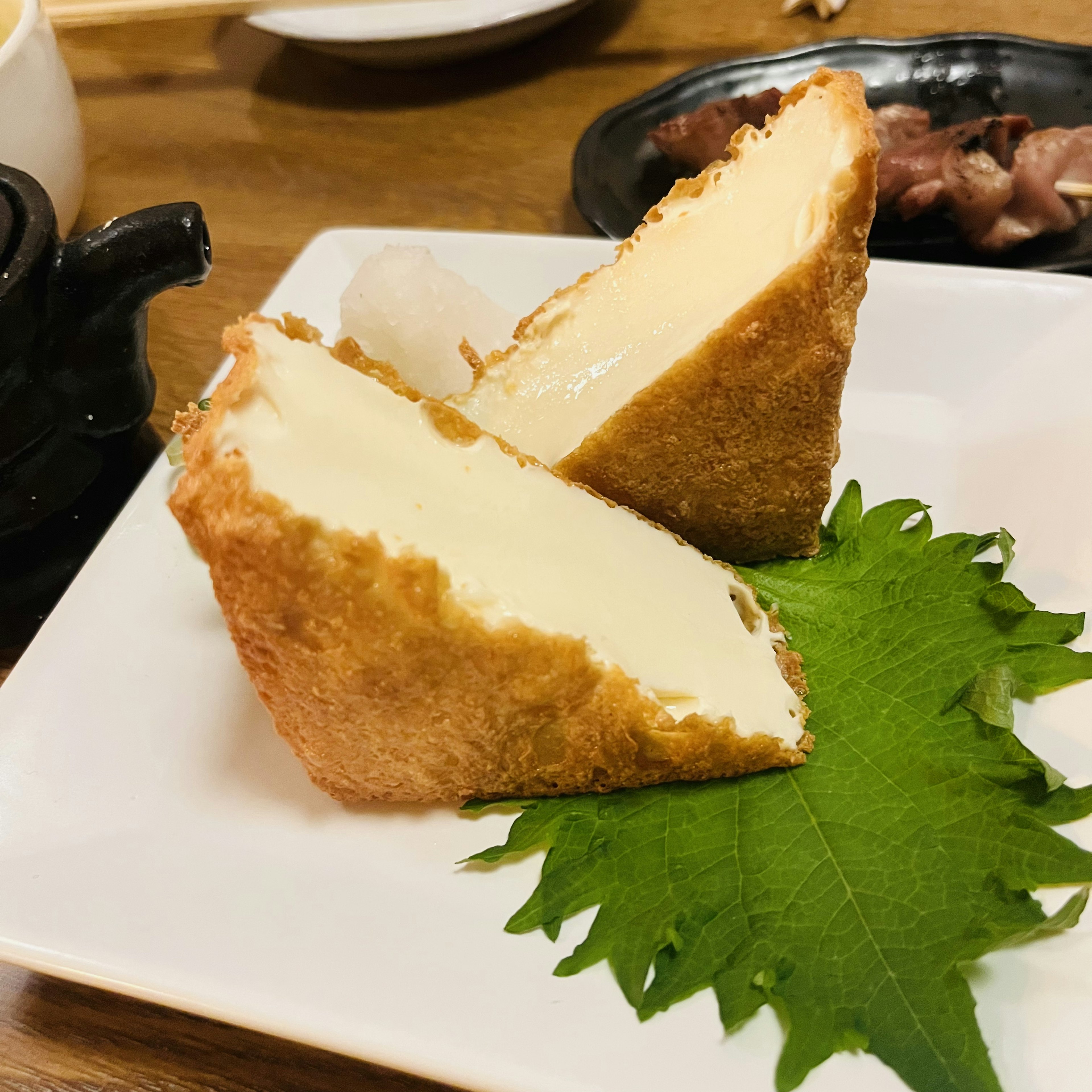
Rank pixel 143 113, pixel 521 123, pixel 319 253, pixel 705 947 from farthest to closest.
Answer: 1. pixel 143 113
2. pixel 521 123
3. pixel 319 253
4. pixel 705 947

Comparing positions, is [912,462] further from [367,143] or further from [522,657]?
[367,143]

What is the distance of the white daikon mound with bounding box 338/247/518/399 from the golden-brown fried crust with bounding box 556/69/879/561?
511mm

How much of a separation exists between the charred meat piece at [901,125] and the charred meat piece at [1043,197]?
1.09 feet

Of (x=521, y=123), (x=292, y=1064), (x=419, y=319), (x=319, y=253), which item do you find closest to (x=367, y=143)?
(x=521, y=123)

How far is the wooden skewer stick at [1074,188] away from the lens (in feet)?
7.86

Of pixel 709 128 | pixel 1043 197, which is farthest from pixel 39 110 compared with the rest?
pixel 1043 197

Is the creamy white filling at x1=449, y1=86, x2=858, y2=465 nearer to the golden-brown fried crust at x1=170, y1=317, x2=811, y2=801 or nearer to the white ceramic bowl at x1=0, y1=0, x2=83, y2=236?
the golden-brown fried crust at x1=170, y1=317, x2=811, y2=801

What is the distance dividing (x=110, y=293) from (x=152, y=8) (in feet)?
7.44

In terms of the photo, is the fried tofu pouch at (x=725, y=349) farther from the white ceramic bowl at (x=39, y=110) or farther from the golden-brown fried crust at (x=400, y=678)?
the white ceramic bowl at (x=39, y=110)

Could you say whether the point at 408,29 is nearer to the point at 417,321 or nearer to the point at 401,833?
the point at 417,321

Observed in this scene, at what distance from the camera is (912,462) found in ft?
6.22

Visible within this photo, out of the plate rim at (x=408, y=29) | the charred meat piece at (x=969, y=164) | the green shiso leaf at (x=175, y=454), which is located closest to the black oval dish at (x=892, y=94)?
the charred meat piece at (x=969, y=164)

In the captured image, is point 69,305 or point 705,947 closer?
point 705,947

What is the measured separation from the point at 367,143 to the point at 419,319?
1.91 metres
